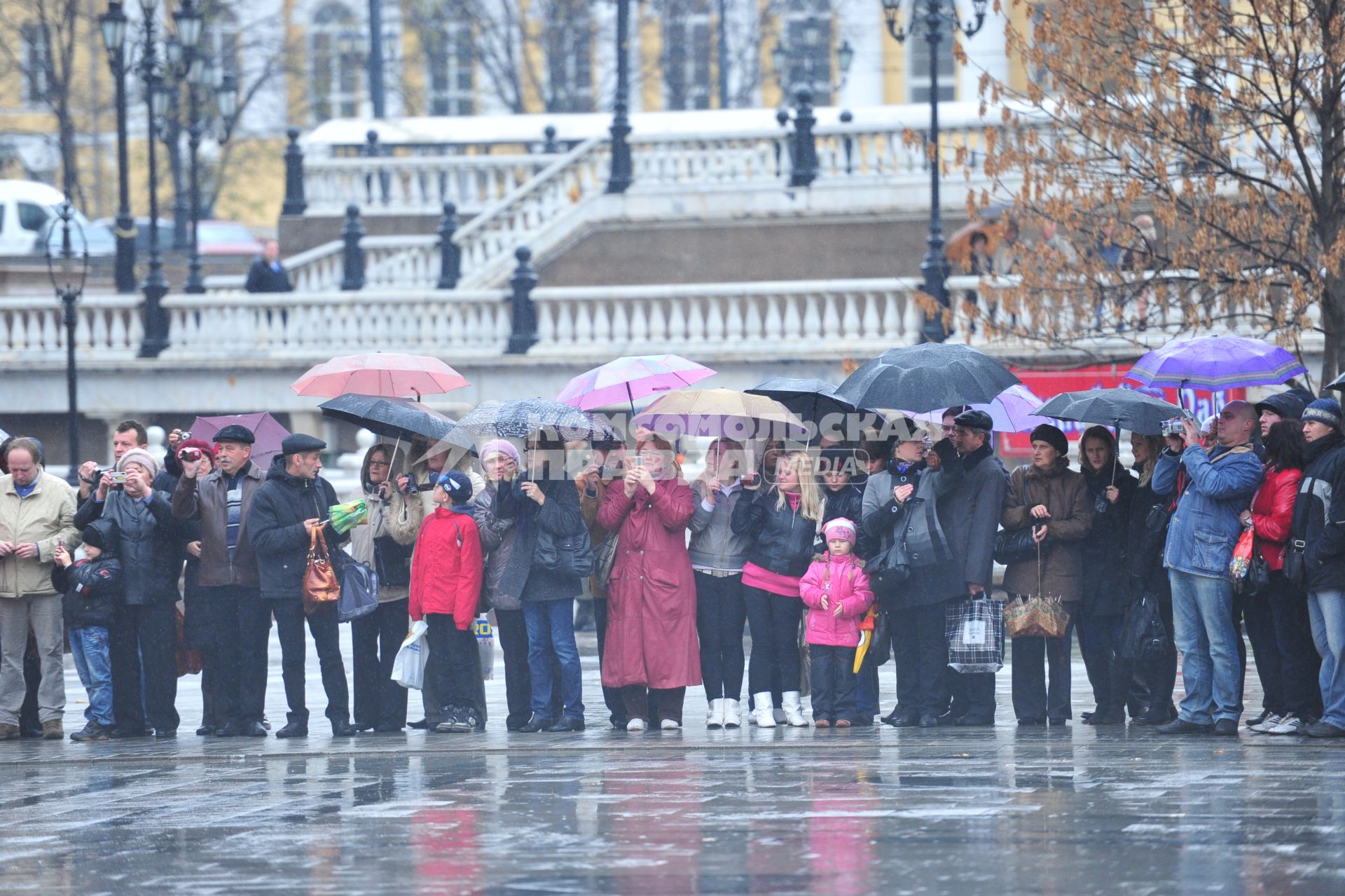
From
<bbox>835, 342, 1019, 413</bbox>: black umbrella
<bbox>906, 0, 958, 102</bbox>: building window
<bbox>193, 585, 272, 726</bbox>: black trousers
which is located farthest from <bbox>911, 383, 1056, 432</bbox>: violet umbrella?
<bbox>906, 0, 958, 102</bbox>: building window

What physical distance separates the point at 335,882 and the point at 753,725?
4.80m

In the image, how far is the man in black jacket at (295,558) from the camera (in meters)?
11.6

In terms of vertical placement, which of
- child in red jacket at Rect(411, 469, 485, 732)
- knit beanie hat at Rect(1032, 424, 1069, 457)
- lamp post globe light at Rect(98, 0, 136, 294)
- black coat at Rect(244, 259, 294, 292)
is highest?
lamp post globe light at Rect(98, 0, 136, 294)

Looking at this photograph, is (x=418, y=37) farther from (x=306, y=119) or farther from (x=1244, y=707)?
(x=1244, y=707)

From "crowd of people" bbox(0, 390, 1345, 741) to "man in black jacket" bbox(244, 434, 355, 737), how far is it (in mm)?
17

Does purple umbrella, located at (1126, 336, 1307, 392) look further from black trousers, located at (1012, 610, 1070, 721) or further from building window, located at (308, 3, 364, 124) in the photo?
building window, located at (308, 3, 364, 124)

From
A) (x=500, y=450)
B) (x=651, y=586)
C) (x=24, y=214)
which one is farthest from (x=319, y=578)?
(x=24, y=214)

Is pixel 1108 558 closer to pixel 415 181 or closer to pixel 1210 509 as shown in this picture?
pixel 1210 509

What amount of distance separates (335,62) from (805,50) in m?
18.2

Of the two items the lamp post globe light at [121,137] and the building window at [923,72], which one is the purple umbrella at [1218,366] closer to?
the lamp post globe light at [121,137]

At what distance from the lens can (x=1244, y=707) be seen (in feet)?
40.3

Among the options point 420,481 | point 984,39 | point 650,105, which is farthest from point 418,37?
point 420,481

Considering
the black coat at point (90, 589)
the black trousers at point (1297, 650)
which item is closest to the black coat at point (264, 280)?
the black coat at point (90, 589)

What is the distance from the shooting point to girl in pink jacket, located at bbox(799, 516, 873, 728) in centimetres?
1154
